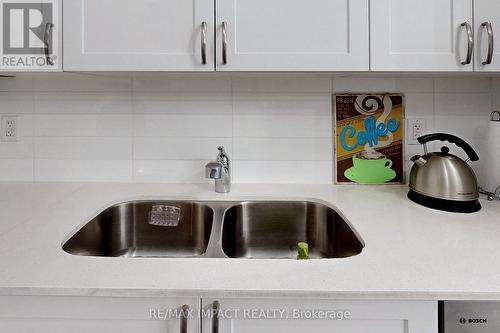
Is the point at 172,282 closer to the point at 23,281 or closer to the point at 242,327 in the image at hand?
the point at 242,327

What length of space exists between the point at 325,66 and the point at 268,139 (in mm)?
473

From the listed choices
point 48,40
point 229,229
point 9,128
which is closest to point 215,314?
point 229,229

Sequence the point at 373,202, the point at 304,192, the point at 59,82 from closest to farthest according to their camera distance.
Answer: the point at 373,202
the point at 304,192
the point at 59,82

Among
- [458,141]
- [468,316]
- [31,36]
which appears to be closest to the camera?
[468,316]

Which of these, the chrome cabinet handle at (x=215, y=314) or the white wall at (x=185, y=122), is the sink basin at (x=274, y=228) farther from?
the chrome cabinet handle at (x=215, y=314)

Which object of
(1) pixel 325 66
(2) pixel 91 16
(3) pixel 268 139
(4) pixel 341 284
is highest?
(2) pixel 91 16

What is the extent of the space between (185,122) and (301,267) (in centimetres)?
97

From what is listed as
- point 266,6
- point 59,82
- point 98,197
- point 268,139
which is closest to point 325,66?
point 266,6

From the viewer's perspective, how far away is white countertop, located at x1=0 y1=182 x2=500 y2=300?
27.5 inches

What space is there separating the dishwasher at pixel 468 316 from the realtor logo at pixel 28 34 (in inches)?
55.4

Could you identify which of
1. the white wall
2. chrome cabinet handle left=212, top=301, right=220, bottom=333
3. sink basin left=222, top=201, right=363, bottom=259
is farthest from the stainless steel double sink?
chrome cabinet handle left=212, top=301, right=220, bottom=333

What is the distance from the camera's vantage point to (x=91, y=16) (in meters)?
1.18

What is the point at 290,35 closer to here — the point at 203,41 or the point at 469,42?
the point at 203,41

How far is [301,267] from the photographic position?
2.58 feet
